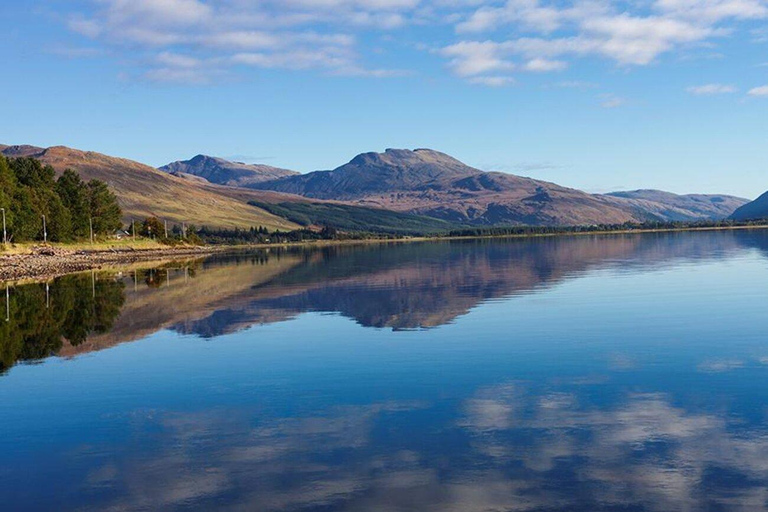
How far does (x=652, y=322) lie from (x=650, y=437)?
23.4 metres

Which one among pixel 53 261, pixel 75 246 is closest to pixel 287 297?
pixel 53 261

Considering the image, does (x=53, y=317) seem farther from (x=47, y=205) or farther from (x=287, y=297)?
(x=47, y=205)

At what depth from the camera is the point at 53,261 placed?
13000 cm

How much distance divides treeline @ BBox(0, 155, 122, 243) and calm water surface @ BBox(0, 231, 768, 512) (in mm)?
98525

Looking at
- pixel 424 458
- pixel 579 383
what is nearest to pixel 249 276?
pixel 579 383

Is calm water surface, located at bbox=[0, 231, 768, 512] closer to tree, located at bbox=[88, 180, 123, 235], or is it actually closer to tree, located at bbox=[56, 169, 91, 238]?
tree, located at bbox=[56, 169, 91, 238]

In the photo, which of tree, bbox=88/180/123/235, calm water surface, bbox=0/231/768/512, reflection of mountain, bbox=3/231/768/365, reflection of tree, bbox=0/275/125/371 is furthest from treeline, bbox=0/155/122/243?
calm water surface, bbox=0/231/768/512

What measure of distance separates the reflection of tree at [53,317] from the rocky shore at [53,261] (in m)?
24.0

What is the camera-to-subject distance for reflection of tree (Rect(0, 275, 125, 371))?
130ft

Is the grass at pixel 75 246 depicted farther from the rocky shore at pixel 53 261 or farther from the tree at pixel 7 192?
the tree at pixel 7 192

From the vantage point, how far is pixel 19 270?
105000 millimetres

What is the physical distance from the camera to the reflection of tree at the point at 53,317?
130 ft

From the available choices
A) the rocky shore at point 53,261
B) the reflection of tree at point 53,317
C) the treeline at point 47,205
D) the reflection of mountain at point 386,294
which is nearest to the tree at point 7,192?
the treeline at point 47,205

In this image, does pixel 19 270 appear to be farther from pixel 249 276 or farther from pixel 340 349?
pixel 340 349
